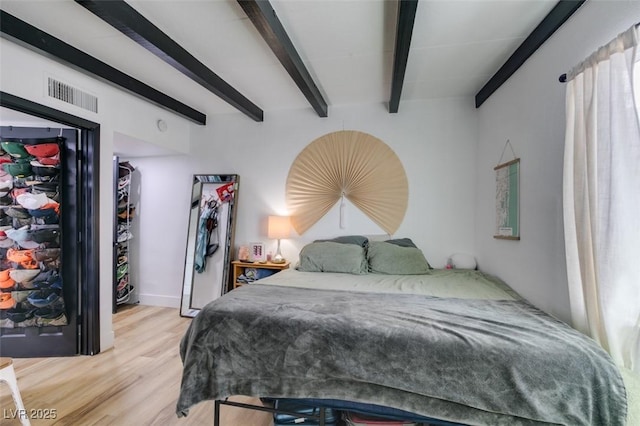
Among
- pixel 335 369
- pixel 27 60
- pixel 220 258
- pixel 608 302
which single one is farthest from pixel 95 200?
pixel 608 302

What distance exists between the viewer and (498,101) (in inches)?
101

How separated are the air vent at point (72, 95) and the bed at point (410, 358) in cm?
206

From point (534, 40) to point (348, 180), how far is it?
194 centimetres

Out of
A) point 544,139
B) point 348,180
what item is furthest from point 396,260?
point 544,139

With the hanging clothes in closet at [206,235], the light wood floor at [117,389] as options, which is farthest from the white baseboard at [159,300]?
the light wood floor at [117,389]

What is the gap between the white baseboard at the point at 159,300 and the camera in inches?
147

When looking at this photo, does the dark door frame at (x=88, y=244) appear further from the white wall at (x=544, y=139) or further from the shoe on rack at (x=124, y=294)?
the white wall at (x=544, y=139)

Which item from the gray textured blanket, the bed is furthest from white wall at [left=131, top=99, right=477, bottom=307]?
the gray textured blanket

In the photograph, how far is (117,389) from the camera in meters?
2.00

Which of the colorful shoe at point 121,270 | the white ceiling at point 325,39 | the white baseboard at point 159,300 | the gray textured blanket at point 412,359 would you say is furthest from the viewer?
the white baseboard at point 159,300

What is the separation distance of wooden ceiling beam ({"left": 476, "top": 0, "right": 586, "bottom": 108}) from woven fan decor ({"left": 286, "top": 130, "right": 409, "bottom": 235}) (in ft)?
3.72

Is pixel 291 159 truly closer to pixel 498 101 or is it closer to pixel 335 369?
pixel 498 101

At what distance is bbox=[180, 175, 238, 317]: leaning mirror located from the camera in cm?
348

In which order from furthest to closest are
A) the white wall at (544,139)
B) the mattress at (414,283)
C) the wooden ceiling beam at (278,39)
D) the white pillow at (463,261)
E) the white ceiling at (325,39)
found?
the white pillow at (463,261) → the mattress at (414,283) → the white ceiling at (325,39) → the wooden ceiling beam at (278,39) → the white wall at (544,139)
